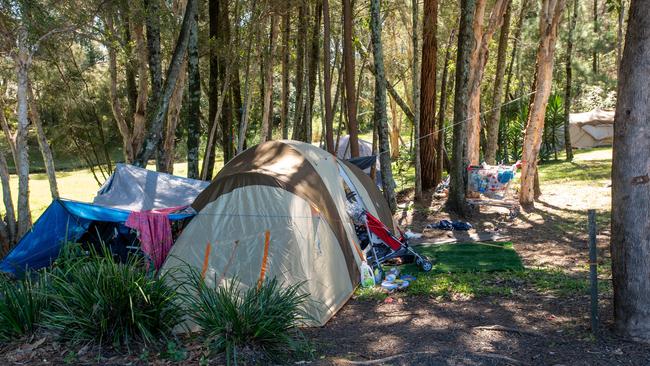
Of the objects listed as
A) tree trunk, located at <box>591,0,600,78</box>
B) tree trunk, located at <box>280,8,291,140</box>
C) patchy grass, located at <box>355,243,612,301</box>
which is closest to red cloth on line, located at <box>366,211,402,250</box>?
patchy grass, located at <box>355,243,612,301</box>

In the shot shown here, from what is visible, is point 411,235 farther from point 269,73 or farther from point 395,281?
point 269,73

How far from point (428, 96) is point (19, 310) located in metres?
12.5

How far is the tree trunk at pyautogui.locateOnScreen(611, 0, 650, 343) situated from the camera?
475 centimetres

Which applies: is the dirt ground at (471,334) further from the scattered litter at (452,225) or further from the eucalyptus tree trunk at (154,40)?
the eucalyptus tree trunk at (154,40)

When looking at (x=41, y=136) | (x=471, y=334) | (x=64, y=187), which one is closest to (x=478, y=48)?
(x=471, y=334)

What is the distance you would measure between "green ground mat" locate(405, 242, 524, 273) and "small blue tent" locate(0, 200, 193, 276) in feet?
12.7

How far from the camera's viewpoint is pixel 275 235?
22.9 ft

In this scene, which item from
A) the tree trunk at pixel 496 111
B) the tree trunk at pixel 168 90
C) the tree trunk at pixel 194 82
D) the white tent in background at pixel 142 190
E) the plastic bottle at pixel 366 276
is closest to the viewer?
the plastic bottle at pixel 366 276

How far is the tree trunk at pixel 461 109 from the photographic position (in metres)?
11.5

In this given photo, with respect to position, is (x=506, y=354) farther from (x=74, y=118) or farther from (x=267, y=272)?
(x=74, y=118)

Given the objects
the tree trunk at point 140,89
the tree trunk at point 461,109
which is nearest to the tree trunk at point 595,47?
the tree trunk at point 461,109

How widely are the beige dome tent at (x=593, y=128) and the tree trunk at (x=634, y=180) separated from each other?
24700mm

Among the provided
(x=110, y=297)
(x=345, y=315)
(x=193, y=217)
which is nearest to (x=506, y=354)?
(x=345, y=315)

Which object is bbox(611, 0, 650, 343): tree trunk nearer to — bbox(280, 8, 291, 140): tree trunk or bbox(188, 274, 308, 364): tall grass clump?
bbox(188, 274, 308, 364): tall grass clump
